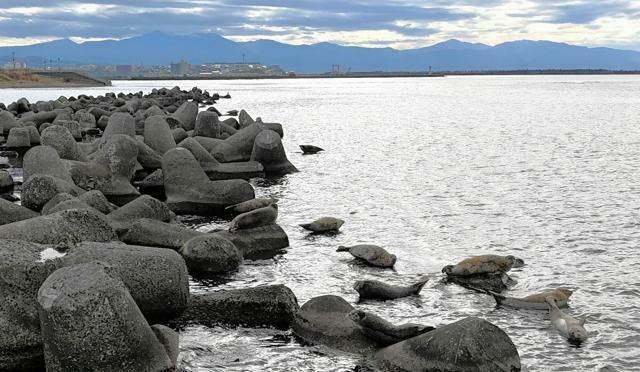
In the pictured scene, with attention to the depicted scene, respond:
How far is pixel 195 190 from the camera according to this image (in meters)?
15.5

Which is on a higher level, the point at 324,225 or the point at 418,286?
the point at 418,286

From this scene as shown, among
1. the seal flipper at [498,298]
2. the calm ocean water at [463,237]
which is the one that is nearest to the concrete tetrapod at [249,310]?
the calm ocean water at [463,237]

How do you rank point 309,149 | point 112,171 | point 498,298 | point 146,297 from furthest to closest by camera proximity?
point 309,149 → point 112,171 → point 498,298 → point 146,297

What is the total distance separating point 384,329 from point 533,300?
2767 millimetres

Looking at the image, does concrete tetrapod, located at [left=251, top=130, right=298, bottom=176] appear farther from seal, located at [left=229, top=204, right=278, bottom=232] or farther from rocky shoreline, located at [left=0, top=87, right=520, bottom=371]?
seal, located at [left=229, top=204, right=278, bottom=232]

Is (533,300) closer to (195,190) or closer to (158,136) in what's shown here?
(195,190)

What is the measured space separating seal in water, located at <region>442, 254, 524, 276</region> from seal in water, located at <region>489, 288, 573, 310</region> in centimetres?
99

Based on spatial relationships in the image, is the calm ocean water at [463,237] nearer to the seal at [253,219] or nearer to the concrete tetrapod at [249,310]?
the concrete tetrapod at [249,310]

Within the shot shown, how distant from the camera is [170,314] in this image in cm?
838

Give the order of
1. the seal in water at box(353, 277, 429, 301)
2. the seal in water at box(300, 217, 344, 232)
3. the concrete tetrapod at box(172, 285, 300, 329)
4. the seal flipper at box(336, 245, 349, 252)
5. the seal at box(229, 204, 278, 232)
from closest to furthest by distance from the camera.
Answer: the concrete tetrapod at box(172, 285, 300, 329) → the seal in water at box(353, 277, 429, 301) → the seal flipper at box(336, 245, 349, 252) → the seal at box(229, 204, 278, 232) → the seal in water at box(300, 217, 344, 232)

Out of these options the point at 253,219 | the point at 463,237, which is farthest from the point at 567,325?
the point at 253,219

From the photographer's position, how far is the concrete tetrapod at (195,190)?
600 inches

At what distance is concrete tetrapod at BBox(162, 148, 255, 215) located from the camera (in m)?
15.2

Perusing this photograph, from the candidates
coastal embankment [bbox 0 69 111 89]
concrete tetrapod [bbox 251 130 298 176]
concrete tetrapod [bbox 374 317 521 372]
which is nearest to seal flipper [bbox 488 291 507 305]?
concrete tetrapod [bbox 374 317 521 372]
